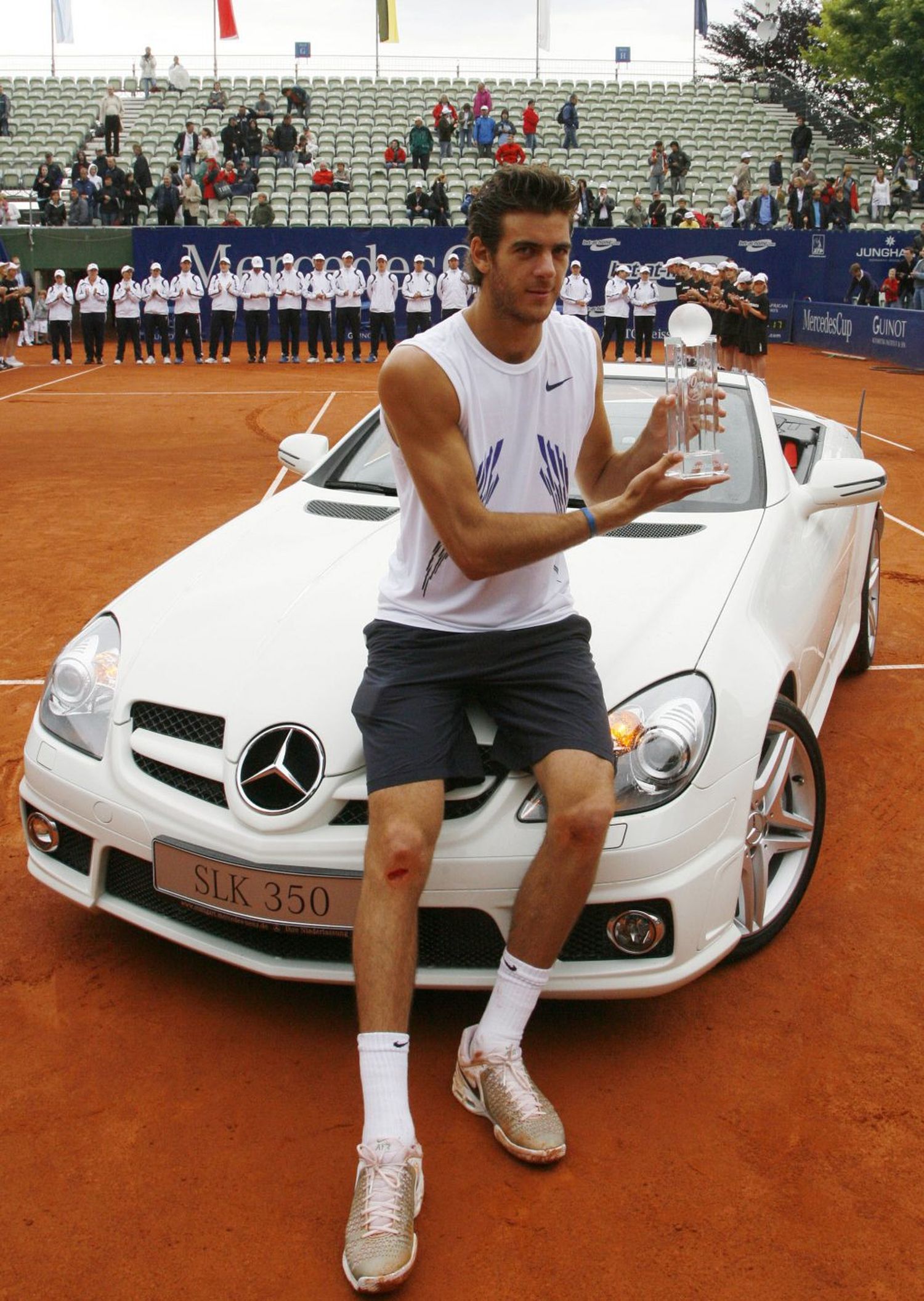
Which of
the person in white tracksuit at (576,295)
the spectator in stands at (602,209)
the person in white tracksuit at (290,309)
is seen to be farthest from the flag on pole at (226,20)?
the person in white tracksuit at (576,295)

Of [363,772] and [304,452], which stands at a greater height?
[304,452]

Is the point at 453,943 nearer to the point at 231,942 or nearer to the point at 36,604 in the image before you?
the point at 231,942

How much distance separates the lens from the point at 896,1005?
2867 mm

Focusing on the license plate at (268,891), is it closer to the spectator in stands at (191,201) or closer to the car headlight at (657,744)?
the car headlight at (657,744)

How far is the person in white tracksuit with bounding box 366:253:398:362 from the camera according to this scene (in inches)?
859

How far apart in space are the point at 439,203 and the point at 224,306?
693 cm

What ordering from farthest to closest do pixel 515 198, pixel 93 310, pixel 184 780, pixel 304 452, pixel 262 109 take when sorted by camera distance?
pixel 262 109
pixel 93 310
pixel 304 452
pixel 184 780
pixel 515 198

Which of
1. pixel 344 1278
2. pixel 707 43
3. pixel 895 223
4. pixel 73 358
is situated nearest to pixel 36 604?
pixel 344 1278

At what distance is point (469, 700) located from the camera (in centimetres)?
264

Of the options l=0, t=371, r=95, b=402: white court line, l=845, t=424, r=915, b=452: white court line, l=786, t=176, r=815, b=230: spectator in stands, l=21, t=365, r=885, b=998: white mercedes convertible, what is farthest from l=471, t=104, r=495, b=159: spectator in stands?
l=21, t=365, r=885, b=998: white mercedes convertible

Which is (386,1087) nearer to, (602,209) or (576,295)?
(576,295)

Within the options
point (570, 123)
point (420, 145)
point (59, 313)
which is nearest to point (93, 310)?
point (59, 313)

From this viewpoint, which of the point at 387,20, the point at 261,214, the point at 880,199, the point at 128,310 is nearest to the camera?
the point at 128,310

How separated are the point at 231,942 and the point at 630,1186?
0.99 m
